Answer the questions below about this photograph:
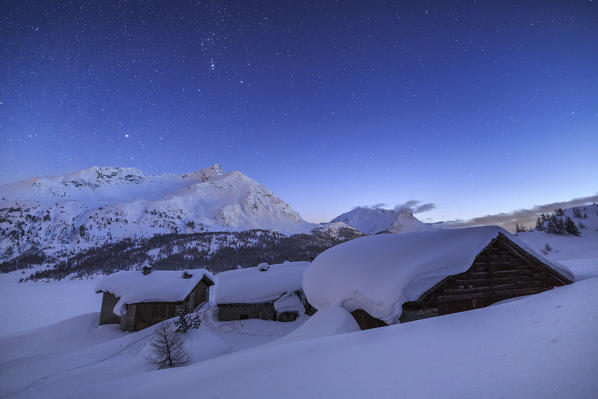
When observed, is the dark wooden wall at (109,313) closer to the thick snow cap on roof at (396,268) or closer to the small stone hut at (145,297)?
the small stone hut at (145,297)

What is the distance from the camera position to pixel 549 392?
2414 millimetres

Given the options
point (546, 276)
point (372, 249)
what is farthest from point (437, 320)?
point (546, 276)

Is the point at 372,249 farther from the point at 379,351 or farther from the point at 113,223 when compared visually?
the point at 113,223

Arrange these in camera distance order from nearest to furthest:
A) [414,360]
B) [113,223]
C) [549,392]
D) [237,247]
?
[549,392] < [414,360] < [237,247] < [113,223]

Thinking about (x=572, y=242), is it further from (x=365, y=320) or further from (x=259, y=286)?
(x=259, y=286)

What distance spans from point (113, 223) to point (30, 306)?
6800 inches

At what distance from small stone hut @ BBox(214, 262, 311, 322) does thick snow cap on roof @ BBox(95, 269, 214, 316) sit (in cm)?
455

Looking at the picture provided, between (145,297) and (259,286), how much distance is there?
34.4 ft

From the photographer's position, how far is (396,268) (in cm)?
848

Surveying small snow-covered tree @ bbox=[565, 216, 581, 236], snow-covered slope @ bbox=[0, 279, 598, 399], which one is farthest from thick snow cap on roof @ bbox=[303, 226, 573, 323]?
small snow-covered tree @ bbox=[565, 216, 581, 236]

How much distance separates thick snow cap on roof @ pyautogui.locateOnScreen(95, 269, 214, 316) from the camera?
76.7ft

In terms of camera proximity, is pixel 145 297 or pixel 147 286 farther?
pixel 147 286

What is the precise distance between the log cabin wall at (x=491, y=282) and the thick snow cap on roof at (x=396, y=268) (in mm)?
471

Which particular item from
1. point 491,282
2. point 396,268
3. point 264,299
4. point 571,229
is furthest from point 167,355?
point 571,229
